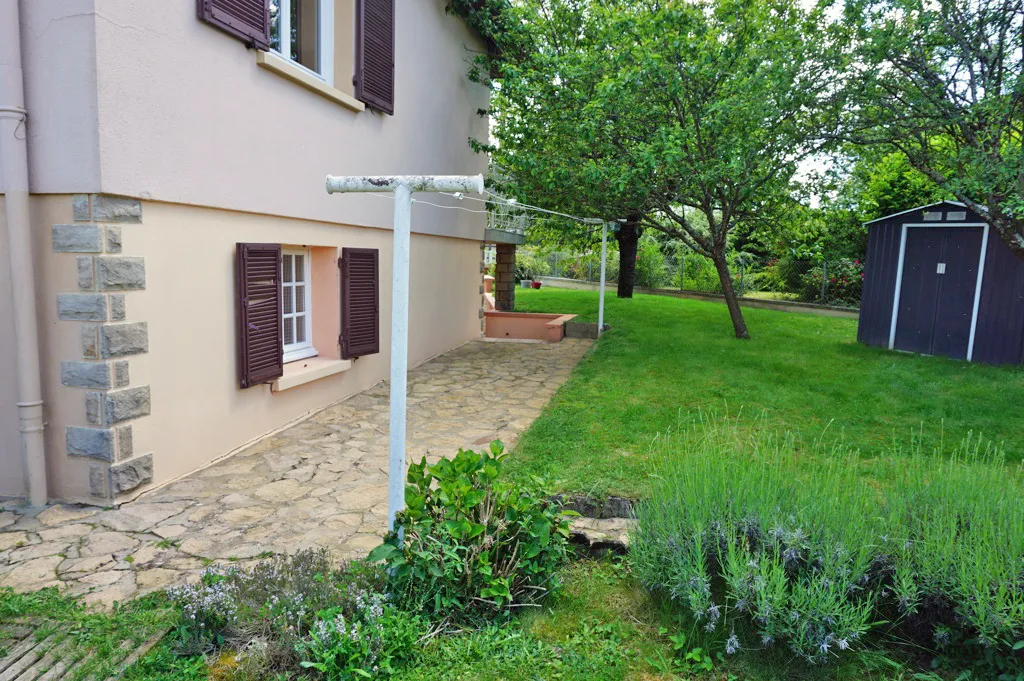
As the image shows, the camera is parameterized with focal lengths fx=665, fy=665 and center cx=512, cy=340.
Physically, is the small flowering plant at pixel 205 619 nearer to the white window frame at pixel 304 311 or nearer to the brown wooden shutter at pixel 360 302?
the white window frame at pixel 304 311

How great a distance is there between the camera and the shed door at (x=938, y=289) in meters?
9.85

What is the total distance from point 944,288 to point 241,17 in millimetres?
10143

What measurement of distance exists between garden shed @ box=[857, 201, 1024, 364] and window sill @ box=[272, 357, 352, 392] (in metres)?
8.80

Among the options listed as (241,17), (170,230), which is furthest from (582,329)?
(170,230)

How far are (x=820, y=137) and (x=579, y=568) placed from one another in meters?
7.57

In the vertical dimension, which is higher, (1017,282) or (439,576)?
(1017,282)

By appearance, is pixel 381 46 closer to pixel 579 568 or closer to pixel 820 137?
pixel 820 137

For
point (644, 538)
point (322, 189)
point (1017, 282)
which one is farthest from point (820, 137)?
point (644, 538)

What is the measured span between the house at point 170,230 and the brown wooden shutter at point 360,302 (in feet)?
0.10

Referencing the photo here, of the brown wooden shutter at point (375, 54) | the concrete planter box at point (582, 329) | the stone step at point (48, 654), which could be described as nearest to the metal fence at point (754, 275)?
the concrete planter box at point (582, 329)

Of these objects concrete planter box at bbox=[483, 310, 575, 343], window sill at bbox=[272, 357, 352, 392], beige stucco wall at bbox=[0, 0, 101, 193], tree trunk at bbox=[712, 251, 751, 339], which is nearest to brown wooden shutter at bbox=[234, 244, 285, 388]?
window sill at bbox=[272, 357, 352, 392]

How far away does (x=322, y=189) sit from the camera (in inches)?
260

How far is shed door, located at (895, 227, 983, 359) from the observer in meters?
9.85

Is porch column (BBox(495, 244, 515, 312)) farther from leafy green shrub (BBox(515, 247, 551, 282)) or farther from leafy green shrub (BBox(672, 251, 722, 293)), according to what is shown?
leafy green shrub (BBox(515, 247, 551, 282))
